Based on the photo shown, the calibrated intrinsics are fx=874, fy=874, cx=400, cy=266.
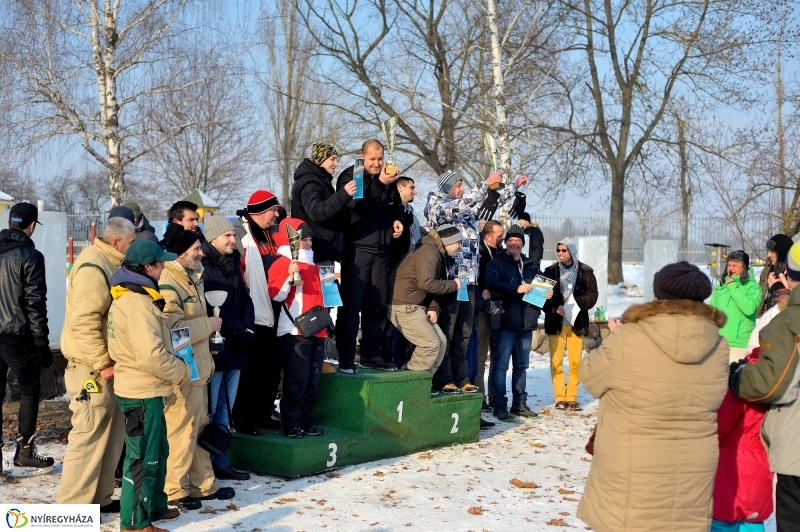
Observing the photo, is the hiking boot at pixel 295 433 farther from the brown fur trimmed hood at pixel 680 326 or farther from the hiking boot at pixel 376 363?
the brown fur trimmed hood at pixel 680 326

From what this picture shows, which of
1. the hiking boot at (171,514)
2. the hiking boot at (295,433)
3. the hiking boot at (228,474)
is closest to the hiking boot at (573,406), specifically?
the hiking boot at (295,433)

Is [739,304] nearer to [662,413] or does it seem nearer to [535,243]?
[535,243]

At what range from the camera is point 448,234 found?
326 inches

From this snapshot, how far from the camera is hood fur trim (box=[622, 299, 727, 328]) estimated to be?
3.95 m

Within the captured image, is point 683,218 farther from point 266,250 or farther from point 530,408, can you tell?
point 266,250

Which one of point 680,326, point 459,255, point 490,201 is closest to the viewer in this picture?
point 680,326

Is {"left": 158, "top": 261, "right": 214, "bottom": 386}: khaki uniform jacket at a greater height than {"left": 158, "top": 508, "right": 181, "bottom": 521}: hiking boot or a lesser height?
greater

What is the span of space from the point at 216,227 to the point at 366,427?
2.17 metres

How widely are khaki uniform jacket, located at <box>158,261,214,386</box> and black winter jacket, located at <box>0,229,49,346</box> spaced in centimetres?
144

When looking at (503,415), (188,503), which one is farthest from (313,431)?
(503,415)

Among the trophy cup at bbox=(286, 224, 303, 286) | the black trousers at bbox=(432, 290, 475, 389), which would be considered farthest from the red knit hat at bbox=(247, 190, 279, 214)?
the black trousers at bbox=(432, 290, 475, 389)

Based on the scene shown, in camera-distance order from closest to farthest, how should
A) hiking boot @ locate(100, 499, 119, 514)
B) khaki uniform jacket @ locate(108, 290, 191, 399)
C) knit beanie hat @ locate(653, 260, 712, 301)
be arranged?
knit beanie hat @ locate(653, 260, 712, 301) → khaki uniform jacket @ locate(108, 290, 191, 399) → hiking boot @ locate(100, 499, 119, 514)

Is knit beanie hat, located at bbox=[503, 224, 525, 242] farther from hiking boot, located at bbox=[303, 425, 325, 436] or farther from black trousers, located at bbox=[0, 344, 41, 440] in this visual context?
black trousers, located at bbox=[0, 344, 41, 440]

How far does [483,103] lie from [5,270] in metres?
13.6
